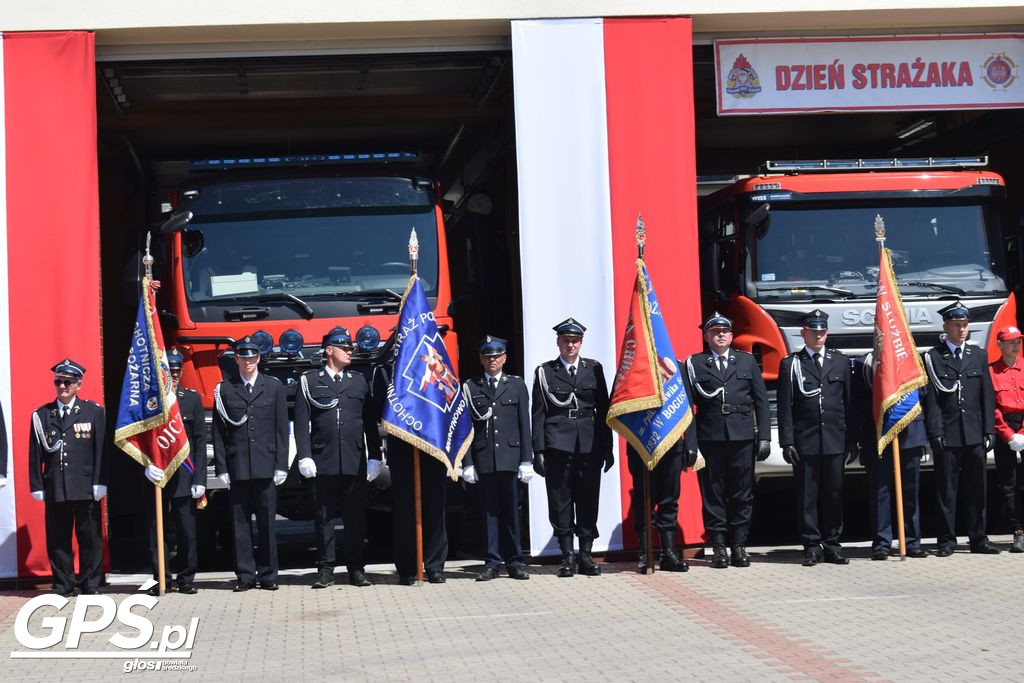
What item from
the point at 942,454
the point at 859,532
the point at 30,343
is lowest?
the point at 859,532

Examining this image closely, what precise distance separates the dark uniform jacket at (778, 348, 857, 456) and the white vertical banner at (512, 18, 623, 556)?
146 centimetres

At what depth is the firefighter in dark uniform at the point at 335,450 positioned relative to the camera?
10195 millimetres

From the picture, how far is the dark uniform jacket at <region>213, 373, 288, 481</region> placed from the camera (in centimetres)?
1015

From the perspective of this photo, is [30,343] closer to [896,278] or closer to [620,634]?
[620,634]

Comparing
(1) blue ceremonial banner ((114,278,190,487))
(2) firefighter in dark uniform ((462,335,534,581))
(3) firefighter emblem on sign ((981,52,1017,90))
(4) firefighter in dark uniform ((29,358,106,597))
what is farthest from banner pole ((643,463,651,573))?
(3) firefighter emblem on sign ((981,52,1017,90))

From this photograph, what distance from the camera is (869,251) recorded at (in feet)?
39.9

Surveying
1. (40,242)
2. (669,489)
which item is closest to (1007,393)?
(669,489)

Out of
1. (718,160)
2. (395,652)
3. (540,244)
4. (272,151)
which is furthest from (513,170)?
(395,652)

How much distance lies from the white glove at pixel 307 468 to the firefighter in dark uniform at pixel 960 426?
181 inches

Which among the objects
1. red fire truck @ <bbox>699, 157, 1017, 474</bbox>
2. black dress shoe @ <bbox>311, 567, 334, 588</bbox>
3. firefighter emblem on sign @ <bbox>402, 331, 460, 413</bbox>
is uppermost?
red fire truck @ <bbox>699, 157, 1017, 474</bbox>

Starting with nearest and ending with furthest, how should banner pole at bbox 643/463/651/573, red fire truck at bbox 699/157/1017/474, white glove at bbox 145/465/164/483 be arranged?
white glove at bbox 145/465/164/483 → banner pole at bbox 643/463/651/573 → red fire truck at bbox 699/157/1017/474

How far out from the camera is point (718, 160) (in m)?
17.0

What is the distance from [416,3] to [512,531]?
4.25 m

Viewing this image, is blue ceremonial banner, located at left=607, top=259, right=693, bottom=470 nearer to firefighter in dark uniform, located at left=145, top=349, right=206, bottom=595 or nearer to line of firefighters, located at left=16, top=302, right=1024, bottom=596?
line of firefighters, located at left=16, top=302, right=1024, bottom=596
